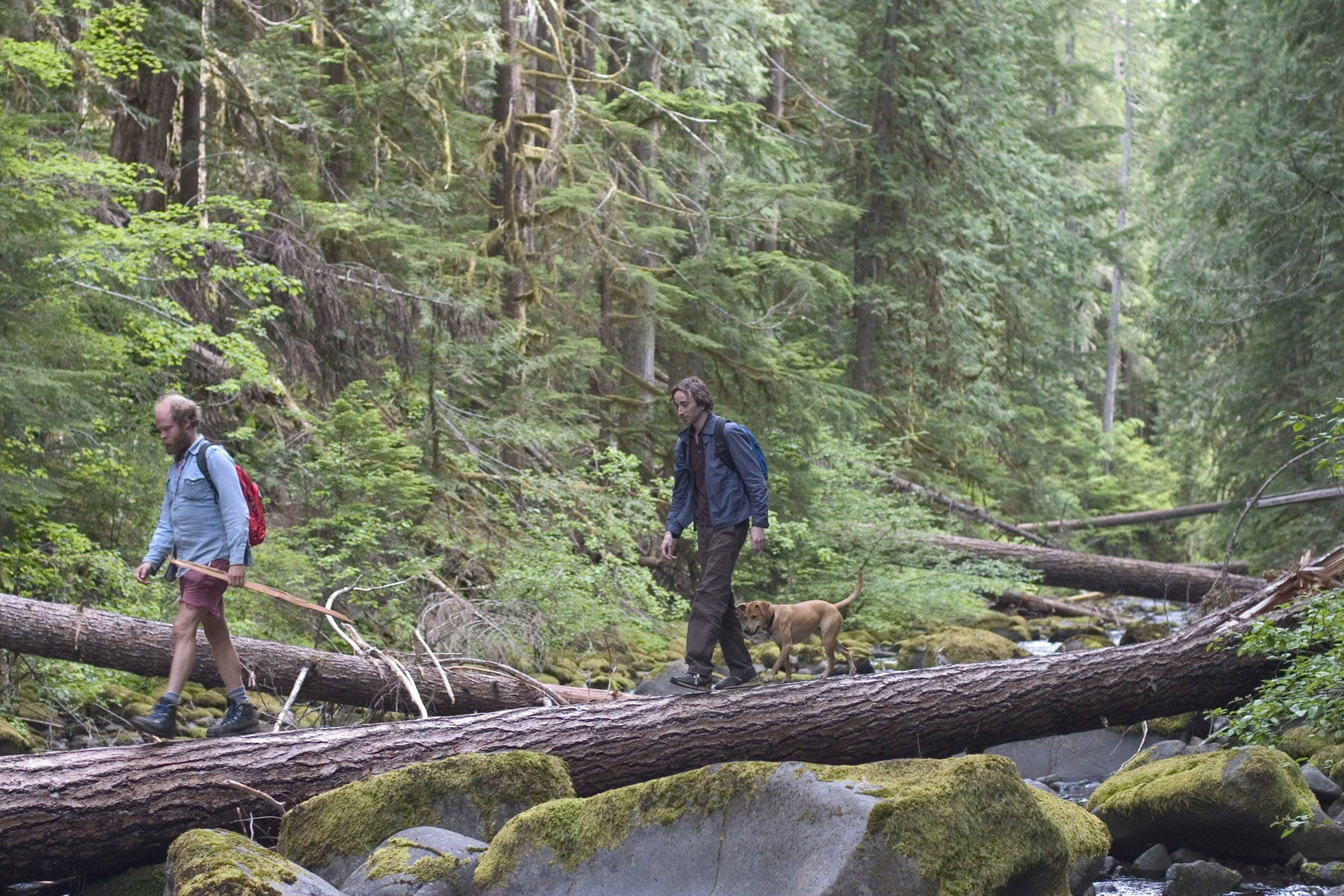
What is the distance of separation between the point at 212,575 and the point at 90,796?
1303 mm

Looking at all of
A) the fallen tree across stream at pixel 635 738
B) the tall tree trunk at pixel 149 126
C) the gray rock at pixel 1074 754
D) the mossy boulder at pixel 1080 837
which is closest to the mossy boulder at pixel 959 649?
the gray rock at pixel 1074 754

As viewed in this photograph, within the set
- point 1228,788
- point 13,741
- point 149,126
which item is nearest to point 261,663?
point 13,741

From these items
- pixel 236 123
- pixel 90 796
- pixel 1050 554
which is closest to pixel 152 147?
pixel 236 123

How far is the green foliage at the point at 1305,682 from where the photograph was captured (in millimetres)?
7109

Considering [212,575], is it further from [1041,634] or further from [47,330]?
[1041,634]

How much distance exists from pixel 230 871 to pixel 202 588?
2080 millimetres

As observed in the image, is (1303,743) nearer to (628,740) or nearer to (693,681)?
(693,681)

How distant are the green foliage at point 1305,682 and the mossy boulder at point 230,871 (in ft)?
17.2

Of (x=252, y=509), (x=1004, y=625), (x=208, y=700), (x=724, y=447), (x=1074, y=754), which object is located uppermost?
(x=724, y=447)

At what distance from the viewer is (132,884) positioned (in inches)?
267

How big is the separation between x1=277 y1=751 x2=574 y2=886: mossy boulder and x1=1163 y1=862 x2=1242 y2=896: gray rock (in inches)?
138

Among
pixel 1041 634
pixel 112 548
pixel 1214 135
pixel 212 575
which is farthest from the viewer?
pixel 1214 135

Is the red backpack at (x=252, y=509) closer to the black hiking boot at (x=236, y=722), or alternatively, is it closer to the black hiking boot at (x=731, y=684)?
the black hiking boot at (x=236, y=722)

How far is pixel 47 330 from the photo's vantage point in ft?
34.0
